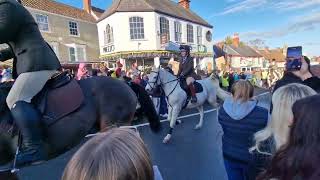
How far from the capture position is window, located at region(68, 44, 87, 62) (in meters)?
30.7

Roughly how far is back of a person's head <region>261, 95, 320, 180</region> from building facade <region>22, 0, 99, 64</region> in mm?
28323

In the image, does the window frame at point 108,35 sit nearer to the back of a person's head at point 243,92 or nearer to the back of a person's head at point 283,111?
the back of a person's head at point 243,92

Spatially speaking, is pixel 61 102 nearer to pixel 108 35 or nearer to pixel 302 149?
pixel 302 149

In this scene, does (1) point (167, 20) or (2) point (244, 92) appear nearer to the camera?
(2) point (244, 92)

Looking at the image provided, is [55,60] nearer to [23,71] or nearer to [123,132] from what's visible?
[23,71]

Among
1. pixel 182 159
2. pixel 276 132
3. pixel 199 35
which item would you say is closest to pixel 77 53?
pixel 199 35

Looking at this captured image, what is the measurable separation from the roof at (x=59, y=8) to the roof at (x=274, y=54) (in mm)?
52747

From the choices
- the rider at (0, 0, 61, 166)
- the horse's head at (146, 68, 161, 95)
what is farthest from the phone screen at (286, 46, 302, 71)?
the horse's head at (146, 68, 161, 95)

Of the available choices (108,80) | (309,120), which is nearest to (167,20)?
(108,80)

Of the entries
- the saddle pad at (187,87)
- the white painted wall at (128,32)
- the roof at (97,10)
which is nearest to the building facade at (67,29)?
the roof at (97,10)

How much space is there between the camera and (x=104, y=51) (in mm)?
30891

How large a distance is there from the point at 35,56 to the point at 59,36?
90.2 ft

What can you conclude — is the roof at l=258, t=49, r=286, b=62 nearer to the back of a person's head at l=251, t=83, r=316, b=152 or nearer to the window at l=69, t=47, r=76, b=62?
the window at l=69, t=47, r=76, b=62

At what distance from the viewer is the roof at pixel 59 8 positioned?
90.7ft
